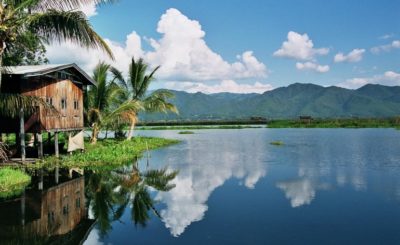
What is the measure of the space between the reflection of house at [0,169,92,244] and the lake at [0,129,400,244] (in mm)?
30

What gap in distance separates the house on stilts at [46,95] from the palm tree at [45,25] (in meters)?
4.36

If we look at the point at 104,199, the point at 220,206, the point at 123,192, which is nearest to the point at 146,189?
the point at 123,192

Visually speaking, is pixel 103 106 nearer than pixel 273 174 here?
No

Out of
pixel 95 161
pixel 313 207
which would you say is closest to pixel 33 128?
pixel 95 161

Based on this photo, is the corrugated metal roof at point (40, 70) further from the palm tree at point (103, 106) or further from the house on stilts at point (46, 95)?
the palm tree at point (103, 106)

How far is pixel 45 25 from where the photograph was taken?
54.2 feet

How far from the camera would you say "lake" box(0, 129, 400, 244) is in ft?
34.2

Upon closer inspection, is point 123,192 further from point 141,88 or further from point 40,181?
point 141,88

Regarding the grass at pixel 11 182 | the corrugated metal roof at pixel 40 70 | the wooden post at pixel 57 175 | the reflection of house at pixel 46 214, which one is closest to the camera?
the reflection of house at pixel 46 214

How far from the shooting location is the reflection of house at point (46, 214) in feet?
35.1

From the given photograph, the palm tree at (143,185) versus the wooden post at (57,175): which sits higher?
the wooden post at (57,175)

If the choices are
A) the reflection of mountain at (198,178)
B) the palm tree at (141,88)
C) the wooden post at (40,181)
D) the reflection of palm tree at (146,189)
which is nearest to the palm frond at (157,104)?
the palm tree at (141,88)

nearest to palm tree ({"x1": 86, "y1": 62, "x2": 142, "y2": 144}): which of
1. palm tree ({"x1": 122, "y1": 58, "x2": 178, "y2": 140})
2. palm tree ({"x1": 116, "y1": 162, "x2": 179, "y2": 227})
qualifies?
palm tree ({"x1": 122, "y1": 58, "x2": 178, "y2": 140})

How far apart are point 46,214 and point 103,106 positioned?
79.4 feet
